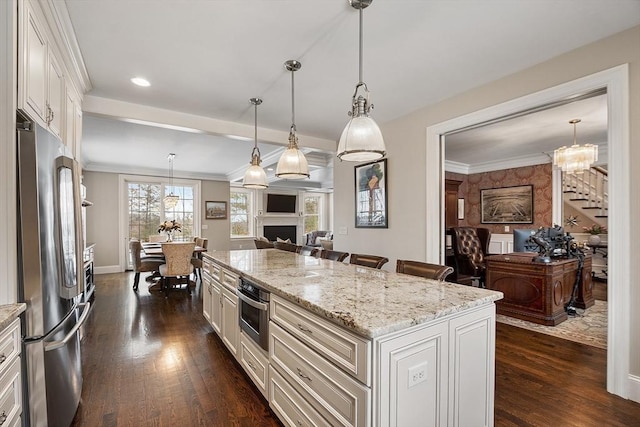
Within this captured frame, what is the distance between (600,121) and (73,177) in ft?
19.0

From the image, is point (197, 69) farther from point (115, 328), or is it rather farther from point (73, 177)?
point (115, 328)

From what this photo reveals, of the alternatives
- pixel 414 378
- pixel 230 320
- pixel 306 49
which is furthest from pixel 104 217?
pixel 414 378

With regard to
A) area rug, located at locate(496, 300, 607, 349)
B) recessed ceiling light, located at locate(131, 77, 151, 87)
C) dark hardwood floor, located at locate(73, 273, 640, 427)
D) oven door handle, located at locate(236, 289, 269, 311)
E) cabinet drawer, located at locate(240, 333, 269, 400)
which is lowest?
area rug, located at locate(496, 300, 607, 349)

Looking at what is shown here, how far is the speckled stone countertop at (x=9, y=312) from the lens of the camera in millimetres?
1138

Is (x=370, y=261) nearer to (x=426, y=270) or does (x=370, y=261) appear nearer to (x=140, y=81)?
(x=426, y=270)

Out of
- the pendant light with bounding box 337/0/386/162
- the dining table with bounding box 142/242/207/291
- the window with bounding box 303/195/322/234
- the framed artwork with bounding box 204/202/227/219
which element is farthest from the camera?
the window with bounding box 303/195/322/234

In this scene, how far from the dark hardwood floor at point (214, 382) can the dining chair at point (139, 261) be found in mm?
1734

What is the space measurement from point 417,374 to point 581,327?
3.42 meters

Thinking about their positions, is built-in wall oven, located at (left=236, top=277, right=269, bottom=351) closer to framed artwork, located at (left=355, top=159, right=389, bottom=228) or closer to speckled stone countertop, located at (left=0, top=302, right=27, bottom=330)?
speckled stone countertop, located at (left=0, top=302, right=27, bottom=330)

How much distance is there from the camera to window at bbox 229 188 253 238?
31.8 feet

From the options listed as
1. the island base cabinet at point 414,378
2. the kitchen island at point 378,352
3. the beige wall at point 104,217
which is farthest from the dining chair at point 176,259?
the island base cabinet at point 414,378

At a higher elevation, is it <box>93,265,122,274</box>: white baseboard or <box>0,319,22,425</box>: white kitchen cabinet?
<box>0,319,22,425</box>: white kitchen cabinet

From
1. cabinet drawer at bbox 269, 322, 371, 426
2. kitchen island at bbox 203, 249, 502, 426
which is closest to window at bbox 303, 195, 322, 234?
kitchen island at bbox 203, 249, 502, 426

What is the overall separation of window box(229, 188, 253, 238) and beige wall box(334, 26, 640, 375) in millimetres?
5688
